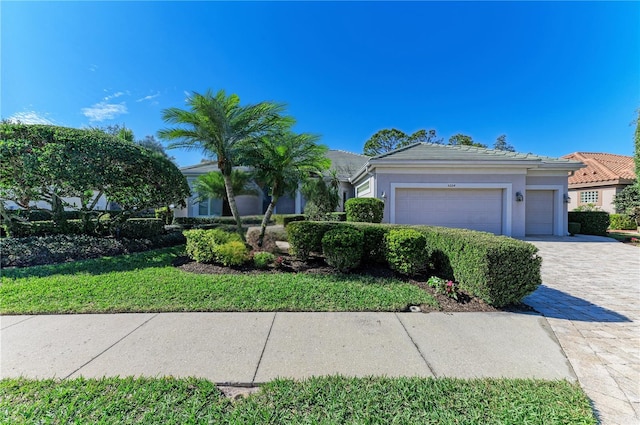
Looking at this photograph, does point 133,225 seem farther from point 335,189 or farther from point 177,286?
point 335,189

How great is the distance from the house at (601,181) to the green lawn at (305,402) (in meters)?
21.2

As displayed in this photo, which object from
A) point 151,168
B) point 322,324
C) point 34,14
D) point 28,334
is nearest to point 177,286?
point 28,334

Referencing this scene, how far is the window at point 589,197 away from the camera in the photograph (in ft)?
61.2

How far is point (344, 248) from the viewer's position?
5.70m

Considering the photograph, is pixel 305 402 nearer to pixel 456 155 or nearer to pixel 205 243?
pixel 205 243

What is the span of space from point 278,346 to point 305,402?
38.2 inches

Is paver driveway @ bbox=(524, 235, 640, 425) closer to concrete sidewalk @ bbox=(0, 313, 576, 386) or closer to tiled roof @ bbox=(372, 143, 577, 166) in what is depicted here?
concrete sidewalk @ bbox=(0, 313, 576, 386)

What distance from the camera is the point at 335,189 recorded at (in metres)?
14.9

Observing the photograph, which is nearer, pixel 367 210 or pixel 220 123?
pixel 220 123

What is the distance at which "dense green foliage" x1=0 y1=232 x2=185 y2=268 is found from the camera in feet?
21.5

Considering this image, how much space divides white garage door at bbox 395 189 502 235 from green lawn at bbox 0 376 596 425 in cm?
982

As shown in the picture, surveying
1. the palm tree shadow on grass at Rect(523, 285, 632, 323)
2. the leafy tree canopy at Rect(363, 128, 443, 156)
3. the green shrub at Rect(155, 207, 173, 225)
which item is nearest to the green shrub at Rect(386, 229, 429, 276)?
the palm tree shadow on grass at Rect(523, 285, 632, 323)

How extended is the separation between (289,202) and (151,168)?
11007 mm

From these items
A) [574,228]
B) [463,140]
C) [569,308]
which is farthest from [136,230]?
[463,140]
